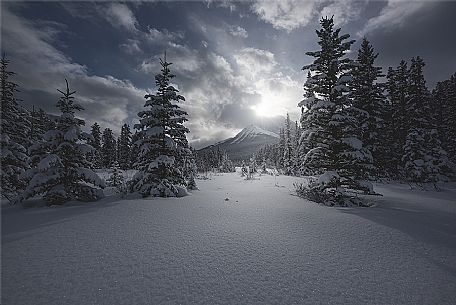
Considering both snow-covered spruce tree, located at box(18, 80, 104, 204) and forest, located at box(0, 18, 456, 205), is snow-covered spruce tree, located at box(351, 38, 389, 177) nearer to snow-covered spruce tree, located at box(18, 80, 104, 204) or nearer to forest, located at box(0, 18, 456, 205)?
forest, located at box(0, 18, 456, 205)

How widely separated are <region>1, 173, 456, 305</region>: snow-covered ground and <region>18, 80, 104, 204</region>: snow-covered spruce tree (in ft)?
10.9

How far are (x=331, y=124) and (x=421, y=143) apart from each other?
58.6ft

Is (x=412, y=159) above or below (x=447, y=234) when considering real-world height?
above

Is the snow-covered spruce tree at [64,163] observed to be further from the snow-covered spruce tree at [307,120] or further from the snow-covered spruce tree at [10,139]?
Answer: the snow-covered spruce tree at [307,120]

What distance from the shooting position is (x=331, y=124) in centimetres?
1072

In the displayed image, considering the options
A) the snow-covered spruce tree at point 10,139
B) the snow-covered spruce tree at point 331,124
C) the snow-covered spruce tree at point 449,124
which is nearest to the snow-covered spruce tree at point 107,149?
the snow-covered spruce tree at point 10,139

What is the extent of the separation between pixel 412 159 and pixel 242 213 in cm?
2302

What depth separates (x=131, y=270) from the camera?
3561 millimetres

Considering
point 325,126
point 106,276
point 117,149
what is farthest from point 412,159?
point 117,149

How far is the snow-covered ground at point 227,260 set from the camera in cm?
296

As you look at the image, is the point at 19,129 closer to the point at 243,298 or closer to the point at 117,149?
the point at 243,298

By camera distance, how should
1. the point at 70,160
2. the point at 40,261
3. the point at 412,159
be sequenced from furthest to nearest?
the point at 412,159 → the point at 70,160 → the point at 40,261

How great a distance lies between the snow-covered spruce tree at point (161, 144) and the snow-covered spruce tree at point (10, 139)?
22.9 feet

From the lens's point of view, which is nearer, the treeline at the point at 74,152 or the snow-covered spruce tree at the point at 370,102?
the treeline at the point at 74,152
